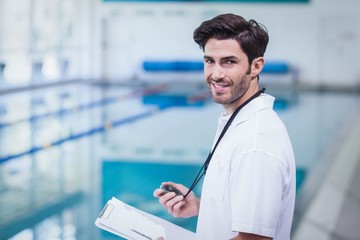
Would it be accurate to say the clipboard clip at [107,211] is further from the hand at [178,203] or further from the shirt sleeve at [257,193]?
the shirt sleeve at [257,193]

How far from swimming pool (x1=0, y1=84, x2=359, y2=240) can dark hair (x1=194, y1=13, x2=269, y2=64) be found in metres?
2.87

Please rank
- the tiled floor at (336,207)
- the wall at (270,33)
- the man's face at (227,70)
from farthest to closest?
1. the wall at (270,33)
2. the tiled floor at (336,207)
3. the man's face at (227,70)

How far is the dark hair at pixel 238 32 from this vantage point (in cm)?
154

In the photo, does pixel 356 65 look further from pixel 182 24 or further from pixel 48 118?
pixel 48 118

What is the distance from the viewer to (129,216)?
5.94 ft

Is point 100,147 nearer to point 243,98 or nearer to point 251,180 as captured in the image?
point 243,98

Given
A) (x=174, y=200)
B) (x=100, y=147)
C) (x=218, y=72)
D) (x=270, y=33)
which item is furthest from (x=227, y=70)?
(x=270, y=33)

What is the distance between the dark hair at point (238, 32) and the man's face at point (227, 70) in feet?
0.05

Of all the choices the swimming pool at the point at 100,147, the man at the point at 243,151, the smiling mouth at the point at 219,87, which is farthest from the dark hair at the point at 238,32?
the swimming pool at the point at 100,147

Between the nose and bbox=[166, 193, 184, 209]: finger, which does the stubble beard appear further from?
bbox=[166, 193, 184, 209]: finger

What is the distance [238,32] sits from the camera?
61.0 inches

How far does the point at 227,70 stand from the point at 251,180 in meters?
0.34

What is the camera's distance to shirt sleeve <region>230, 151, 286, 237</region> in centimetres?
147

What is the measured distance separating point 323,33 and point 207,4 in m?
4.08
